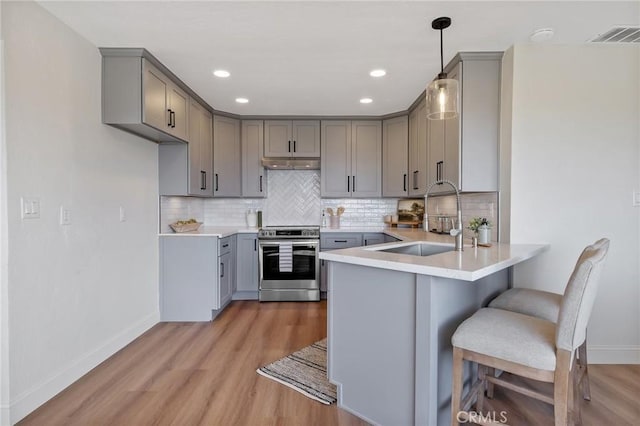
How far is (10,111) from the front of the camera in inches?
65.1

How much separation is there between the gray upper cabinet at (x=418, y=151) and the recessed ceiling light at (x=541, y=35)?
1.06 metres

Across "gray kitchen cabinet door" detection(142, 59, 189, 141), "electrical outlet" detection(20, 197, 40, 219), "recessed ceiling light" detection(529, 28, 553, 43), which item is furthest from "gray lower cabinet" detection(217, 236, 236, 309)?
"recessed ceiling light" detection(529, 28, 553, 43)

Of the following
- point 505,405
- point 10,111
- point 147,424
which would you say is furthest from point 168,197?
point 505,405

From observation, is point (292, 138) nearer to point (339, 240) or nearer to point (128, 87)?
point (339, 240)

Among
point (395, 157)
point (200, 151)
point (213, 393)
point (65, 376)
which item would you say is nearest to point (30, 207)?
point (65, 376)

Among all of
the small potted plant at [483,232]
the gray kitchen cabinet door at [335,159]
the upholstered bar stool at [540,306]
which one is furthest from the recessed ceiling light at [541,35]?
the gray kitchen cabinet door at [335,159]

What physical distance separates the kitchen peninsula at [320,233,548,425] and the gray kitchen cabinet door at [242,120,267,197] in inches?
100

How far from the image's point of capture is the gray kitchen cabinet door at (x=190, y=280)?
3.13 metres

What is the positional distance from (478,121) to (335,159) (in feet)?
6.34

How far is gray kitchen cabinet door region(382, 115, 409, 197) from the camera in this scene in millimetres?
3844

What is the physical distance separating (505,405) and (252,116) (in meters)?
3.77

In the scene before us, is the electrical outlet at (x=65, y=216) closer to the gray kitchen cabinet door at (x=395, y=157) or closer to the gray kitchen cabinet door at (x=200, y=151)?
the gray kitchen cabinet door at (x=200, y=151)

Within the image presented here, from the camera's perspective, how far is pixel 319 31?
206 centimetres

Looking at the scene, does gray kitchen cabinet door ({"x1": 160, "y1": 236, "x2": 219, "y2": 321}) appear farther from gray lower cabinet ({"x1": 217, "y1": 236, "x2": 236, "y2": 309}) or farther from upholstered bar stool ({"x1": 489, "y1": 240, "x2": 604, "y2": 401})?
upholstered bar stool ({"x1": 489, "y1": 240, "x2": 604, "y2": 401})
